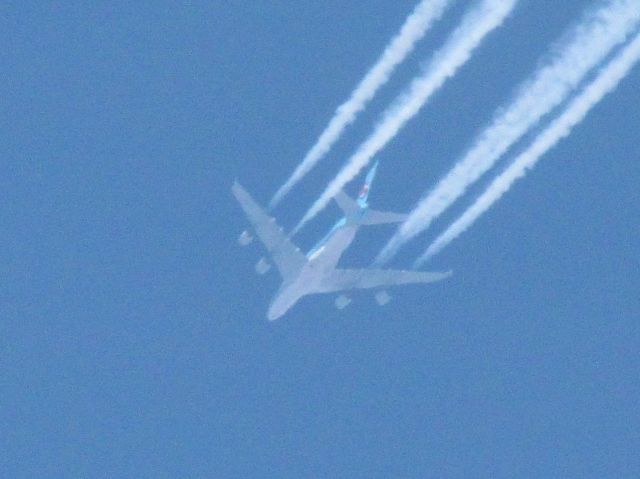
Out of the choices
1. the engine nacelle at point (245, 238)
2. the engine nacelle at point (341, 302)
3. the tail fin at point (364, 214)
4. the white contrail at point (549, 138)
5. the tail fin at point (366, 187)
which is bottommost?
the white contrail at point (549, 138)

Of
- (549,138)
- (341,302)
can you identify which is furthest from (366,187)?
(549,138)

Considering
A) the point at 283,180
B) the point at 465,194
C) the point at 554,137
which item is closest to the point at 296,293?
the point at 283,180

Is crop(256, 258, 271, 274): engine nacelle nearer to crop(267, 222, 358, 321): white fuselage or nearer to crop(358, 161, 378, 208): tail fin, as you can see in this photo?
crop(267, 222, 358, 321): white fuselage

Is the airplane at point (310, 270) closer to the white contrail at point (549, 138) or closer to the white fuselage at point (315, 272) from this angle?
the white fuselage at point (315, 272)

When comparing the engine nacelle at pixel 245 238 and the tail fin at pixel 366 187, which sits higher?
the engine nacelle at pixel 245 238

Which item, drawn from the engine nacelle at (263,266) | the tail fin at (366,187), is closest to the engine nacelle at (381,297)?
the tail fin at (366,187)

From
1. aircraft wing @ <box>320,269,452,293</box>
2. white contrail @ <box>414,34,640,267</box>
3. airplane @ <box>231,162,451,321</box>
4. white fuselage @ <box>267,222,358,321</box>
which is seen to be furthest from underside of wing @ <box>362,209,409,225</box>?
aircraft wing @ <box>320,269,452,293</box>

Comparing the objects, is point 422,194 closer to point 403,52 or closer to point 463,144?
point 463,144
